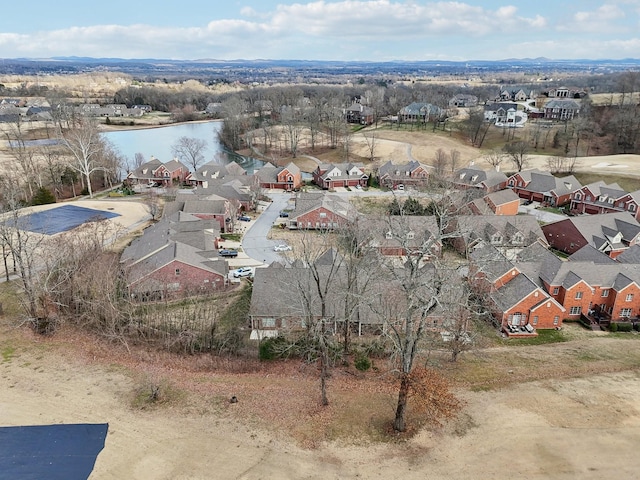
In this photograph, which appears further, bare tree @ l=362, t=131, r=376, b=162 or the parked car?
bare tree @ l=362, t=131, r=376, b=162

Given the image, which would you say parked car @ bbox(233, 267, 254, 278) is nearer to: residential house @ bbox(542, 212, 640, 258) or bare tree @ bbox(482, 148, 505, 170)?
residential house @ bbox(542, 212, 640, 258)

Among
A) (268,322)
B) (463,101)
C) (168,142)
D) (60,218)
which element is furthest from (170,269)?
(463,101)

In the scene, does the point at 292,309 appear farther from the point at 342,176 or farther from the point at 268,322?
the point at 342,176

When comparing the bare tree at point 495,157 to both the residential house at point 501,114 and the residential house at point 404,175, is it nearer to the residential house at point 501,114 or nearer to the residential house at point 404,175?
the residential house at point 404,175

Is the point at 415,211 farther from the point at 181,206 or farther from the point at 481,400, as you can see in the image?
the point at 481,400

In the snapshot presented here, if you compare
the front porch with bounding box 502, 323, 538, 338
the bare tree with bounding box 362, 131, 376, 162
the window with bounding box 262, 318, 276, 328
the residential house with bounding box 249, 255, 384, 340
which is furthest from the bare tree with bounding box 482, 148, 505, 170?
the window with bounding box 262, 318, 276, 328

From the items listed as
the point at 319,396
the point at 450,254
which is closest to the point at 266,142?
the point at 450,254
